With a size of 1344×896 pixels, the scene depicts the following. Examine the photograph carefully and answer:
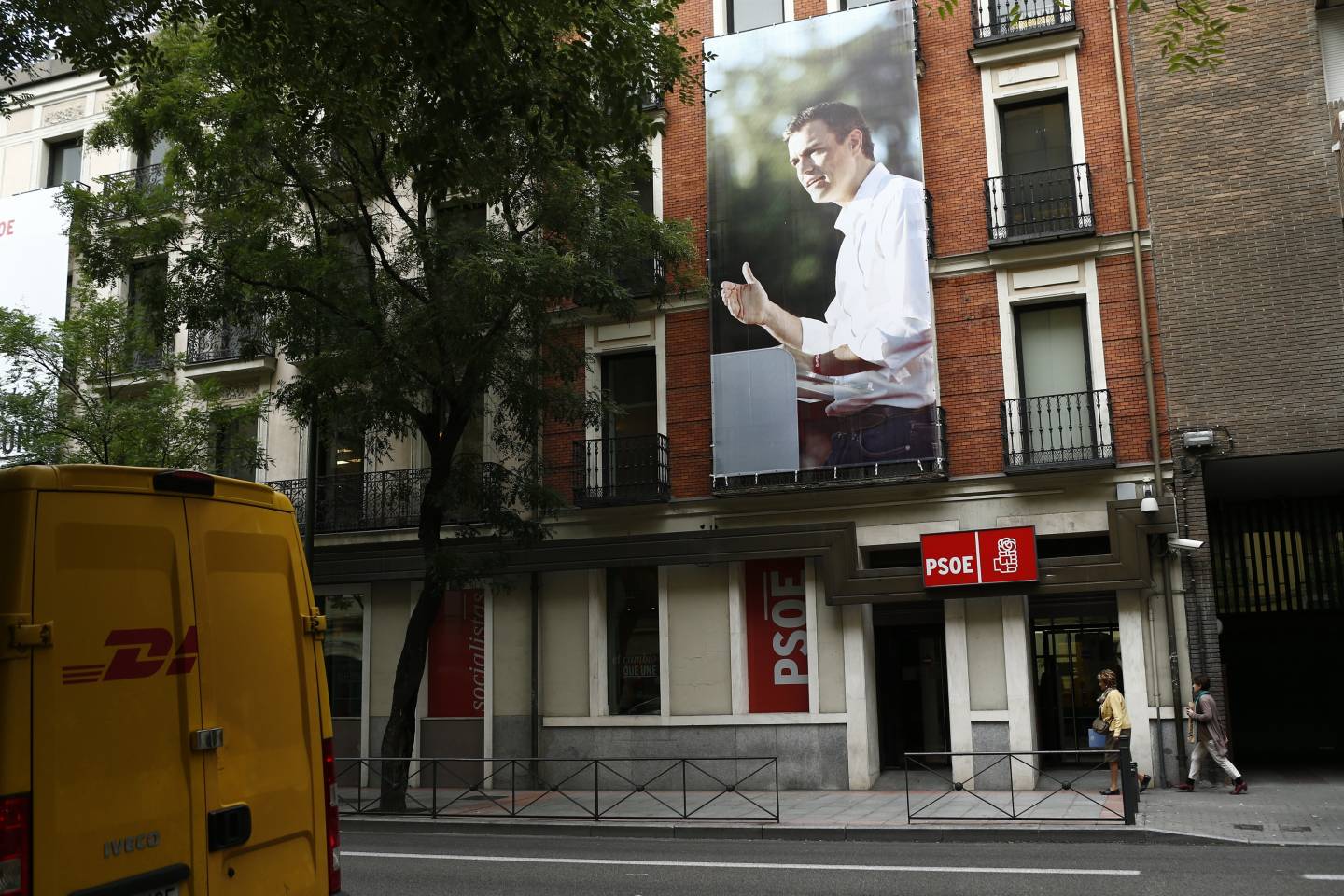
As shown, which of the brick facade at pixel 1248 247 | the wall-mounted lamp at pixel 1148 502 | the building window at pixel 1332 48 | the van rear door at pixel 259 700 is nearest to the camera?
the van rear door at pixel 259 700

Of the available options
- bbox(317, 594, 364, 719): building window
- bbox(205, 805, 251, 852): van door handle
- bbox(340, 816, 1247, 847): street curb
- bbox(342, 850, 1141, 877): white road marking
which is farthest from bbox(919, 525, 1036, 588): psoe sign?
bbox(205, 805, 251, 852): van door handle

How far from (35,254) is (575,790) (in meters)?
16.1

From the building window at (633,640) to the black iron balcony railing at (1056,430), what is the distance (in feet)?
20.8

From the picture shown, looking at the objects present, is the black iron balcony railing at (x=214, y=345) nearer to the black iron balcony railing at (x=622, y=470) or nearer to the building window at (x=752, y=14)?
the black iron balcony railing at (x=622, y=470)

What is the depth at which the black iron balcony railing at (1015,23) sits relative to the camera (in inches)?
692

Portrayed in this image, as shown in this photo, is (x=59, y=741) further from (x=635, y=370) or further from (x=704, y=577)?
(x=635, y=370)

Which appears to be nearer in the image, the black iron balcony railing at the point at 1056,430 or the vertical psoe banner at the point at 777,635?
the black iron balcony railing at the point at 1056,430

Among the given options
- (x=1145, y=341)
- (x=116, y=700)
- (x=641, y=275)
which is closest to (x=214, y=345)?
(x=641, y=275)

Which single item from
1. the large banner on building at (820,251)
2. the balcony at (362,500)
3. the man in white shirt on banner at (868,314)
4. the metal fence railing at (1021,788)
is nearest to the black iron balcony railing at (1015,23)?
the large banner on building at (820,251)

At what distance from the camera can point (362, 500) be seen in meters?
20.8

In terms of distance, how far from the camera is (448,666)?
20047mm

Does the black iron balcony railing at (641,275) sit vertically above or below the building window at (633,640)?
above

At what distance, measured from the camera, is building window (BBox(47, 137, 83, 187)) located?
2605cm

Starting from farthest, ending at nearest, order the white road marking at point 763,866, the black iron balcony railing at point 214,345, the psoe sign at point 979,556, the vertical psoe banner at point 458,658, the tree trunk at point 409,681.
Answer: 1. the black iron balcony railing at point 214,345
2. the vertical psoe banner at point 458,658
3. the psoe sign at point 979,556
4. the tree trunk at point 409,681
5. the white road marking at point 763,866
